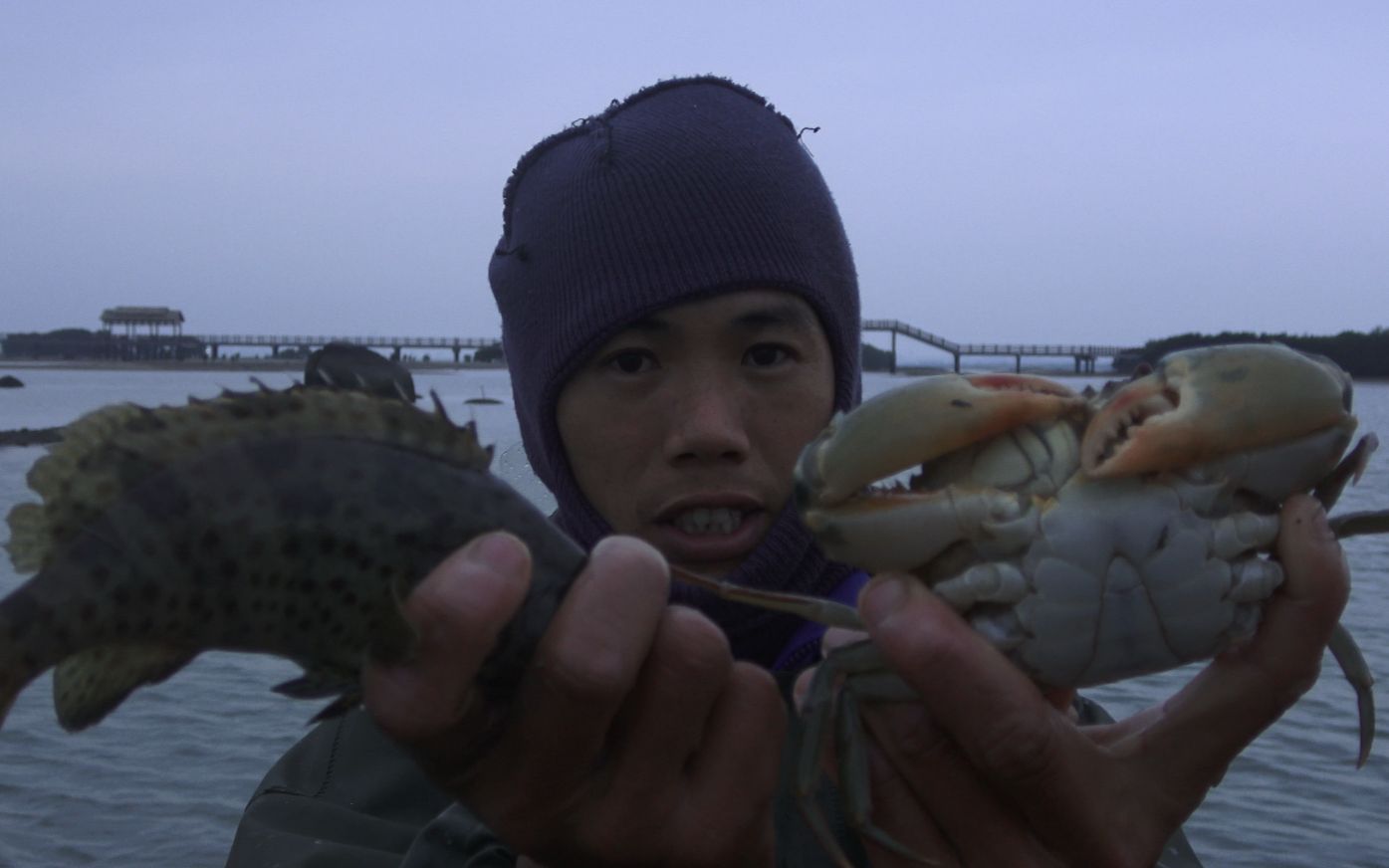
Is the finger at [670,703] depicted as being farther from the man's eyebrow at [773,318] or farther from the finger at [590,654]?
the man's eyebrow at [773,318]

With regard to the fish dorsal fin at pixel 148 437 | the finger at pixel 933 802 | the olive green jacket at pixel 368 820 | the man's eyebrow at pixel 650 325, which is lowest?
the olive green jacket at pixel 368 820

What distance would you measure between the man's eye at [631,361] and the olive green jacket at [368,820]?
1.25 meters

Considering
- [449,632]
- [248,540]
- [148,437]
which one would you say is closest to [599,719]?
[449,632]

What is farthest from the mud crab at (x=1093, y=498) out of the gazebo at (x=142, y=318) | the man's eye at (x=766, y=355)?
the gazebo at (x=142, y=318)

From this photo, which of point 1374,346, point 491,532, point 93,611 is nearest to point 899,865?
point 491,532

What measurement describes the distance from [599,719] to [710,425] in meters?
1.37

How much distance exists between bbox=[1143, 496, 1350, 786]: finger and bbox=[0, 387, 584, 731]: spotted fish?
1296 mm

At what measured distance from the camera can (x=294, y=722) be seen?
10.3 metres

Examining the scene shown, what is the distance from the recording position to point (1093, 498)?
2.40m

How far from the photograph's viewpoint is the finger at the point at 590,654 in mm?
2352

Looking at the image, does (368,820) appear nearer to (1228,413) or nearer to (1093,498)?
(1093,498)

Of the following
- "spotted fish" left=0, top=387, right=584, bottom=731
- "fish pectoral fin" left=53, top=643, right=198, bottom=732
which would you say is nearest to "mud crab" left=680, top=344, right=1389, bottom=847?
"spotted fish" left=0, top=387, right=584, bottom=731

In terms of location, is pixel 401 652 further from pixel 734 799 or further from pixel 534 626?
pixel 734 799

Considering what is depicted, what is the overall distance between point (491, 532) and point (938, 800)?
1.18m
